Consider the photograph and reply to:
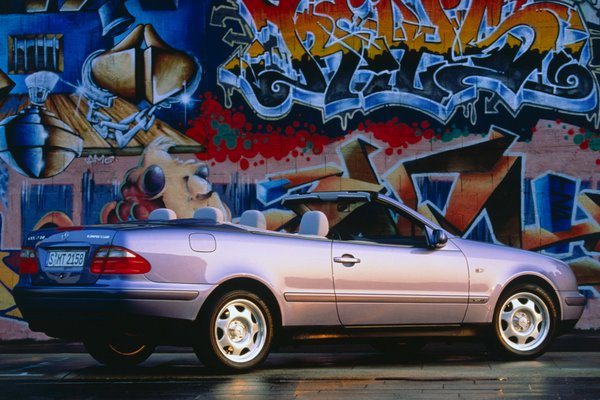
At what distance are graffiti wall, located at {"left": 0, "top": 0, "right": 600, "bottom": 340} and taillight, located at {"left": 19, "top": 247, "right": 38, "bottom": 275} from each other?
5.59 m

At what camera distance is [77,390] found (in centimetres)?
820

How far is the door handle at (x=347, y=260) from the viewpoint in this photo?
958cm

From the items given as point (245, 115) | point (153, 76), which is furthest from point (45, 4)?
point (245, 115)

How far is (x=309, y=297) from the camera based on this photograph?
30.9ft

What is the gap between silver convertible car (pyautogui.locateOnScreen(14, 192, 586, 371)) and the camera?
877 cm

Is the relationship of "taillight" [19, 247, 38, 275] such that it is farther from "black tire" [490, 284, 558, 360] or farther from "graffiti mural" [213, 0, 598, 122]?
"graffiti mural" [213, 0, 598, 122]

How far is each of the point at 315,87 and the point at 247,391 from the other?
7332mm

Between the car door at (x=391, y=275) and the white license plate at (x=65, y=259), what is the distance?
206 cm

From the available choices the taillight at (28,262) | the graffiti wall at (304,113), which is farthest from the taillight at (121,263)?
the graffiti wall at (304,113)

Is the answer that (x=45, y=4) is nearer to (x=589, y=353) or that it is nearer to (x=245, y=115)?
(x=245, y=115)

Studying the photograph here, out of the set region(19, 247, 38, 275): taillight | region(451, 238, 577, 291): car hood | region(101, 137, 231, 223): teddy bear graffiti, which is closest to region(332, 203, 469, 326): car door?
region(451, 238, 577, 291): car hood

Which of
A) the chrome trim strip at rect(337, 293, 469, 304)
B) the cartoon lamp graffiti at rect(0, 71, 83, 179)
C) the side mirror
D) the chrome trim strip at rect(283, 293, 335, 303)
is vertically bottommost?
the chrome trim strip at rect(337, 293, 469, 304)

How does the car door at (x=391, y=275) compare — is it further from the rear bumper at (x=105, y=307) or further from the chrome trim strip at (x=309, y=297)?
the rear bumper at (x=105, y=307)

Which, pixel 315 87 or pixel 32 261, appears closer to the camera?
pixel 32 261
